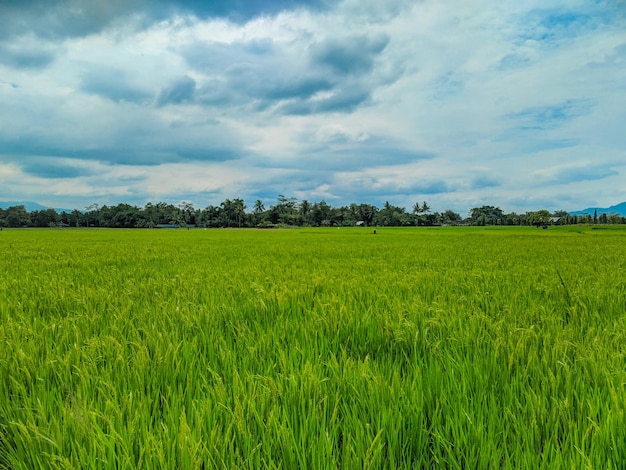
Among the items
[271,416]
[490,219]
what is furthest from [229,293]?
[490,219]

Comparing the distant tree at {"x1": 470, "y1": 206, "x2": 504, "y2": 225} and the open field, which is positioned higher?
the distant tree at {"x1": 470, "y1": 206, "x2": 504, "y2": 225}

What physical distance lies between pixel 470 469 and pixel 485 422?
15.3 inches

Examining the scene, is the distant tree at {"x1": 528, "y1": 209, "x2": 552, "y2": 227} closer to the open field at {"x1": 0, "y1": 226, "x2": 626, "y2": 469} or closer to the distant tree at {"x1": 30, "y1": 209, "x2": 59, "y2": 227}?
the open field at {"x1": 0, "y1": 226, "x2": 626, "y2": 469}

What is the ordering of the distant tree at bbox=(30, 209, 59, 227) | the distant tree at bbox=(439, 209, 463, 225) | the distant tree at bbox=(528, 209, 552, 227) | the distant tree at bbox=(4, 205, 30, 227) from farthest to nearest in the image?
1. the distant tree at bbox=(439, 209, 463, 225)
2. the distant tree at bbox=(30, 209, 59, 227)
3. the distant tree at bbox=(4, 205, 30, 227)
4. the distant tree at bbox=(528, 209, 552, 227)

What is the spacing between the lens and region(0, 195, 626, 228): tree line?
150625 millimetres

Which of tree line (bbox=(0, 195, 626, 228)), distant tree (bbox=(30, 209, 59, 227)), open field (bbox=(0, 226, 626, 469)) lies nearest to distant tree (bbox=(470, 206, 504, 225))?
tree line (bbox=(0, 195, 626, 228))

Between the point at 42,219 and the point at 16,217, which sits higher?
the point at 16,217

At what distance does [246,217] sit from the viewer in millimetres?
163250

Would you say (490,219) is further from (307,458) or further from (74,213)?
(74,213)

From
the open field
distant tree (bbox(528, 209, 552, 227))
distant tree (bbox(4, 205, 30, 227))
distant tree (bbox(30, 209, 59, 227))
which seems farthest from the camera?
distant tree (bbox(30, 209, 59, 227))

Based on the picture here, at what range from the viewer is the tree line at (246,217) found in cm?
15062

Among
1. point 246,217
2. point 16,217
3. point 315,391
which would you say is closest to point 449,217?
point 246,217

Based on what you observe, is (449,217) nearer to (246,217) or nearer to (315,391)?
(246,217)

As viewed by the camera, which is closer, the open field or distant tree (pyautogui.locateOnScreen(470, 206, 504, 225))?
the open field
